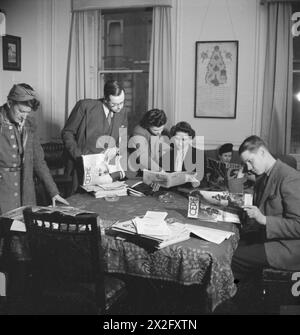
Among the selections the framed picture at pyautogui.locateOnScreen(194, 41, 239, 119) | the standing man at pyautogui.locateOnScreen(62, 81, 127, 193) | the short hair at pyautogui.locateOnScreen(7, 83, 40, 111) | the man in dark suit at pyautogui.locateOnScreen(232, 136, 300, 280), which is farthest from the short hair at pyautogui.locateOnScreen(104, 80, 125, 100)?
the framed picture at pyautogui.locateOnScreen(194, 41, 239, 119)

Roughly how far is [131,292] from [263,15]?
3.66 metres

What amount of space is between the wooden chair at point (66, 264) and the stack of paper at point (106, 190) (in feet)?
3.54

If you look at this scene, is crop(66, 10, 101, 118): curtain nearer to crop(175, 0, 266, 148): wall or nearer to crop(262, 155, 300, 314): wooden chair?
crop(175, 0, 266, 148): wall

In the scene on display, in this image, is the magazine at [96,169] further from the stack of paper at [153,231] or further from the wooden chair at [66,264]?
the wooden chair at [66,264]

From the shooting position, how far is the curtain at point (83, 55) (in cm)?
587

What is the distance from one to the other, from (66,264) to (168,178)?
1458 millimetres

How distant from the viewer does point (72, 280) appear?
206 cm

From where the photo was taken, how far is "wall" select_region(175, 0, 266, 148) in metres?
5.25

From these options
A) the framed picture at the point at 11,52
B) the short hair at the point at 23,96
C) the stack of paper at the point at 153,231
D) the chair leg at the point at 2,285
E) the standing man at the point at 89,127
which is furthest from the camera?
the framed picture at the point at 11,52

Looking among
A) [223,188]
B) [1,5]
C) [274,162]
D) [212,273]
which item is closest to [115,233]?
[212,273]

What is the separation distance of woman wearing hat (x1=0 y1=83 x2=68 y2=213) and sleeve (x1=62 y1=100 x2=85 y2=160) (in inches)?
32.9

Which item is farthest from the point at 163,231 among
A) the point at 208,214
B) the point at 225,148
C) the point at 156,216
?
the point at 225,148

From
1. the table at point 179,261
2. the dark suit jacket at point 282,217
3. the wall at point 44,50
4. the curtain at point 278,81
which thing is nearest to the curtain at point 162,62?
the curtain at point 278,81

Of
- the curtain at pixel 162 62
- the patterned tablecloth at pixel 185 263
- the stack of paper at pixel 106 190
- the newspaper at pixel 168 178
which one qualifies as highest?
the curtain at pixel 162 62
